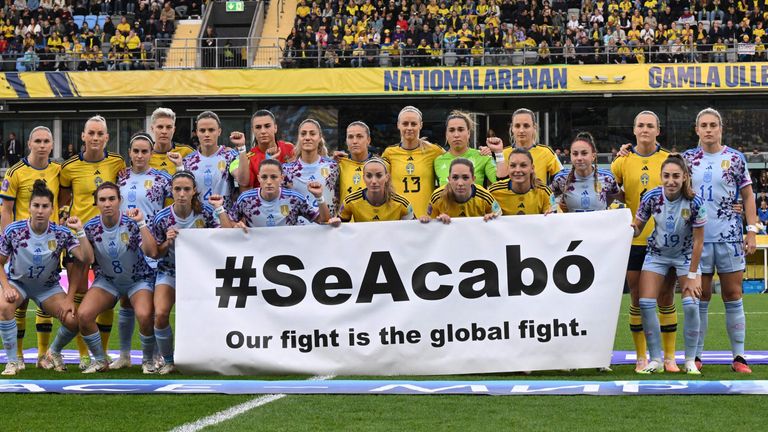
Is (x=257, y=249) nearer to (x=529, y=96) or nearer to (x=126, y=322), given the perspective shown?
(x=126, y=322)

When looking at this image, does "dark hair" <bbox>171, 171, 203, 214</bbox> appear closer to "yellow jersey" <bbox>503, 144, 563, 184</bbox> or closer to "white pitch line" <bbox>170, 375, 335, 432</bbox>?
"white pitch line" <bbox>170, 375, 335, 432</bbox>

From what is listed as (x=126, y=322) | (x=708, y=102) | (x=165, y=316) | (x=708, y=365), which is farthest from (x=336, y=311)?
(x=708, y=102)

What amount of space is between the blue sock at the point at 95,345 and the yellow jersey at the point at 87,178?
3.66 feet

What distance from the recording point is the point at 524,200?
8539 millimetres

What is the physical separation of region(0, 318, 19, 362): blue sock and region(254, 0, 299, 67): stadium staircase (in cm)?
2478

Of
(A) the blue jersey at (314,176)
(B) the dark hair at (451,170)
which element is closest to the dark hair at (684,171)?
(B) the dark hair at (451,170)

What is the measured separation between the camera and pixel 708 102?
32938 mm

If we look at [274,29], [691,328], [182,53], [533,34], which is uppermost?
[274,29]

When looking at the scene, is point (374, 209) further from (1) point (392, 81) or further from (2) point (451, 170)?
(1) point (392, 81)

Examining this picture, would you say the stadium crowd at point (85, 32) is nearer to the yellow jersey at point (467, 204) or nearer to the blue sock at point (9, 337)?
the blue sock at point (9, 337)

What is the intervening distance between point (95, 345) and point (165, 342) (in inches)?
22.4

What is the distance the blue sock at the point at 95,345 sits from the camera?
28.2 feet

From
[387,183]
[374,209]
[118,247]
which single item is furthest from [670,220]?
[118,247]

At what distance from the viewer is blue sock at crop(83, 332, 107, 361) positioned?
8.59 meters
